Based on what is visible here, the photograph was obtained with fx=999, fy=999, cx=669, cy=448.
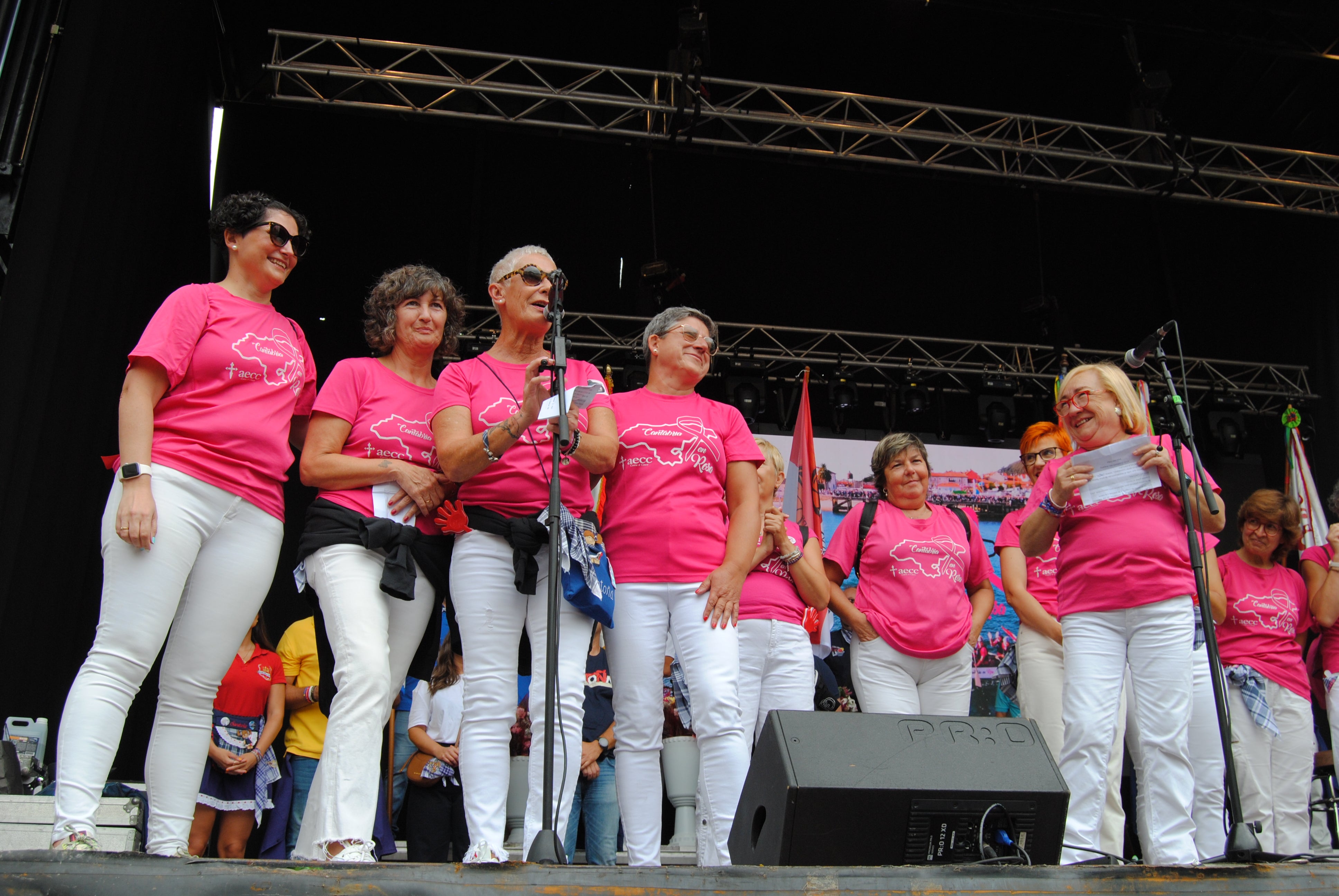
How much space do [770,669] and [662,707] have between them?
112 centimetres

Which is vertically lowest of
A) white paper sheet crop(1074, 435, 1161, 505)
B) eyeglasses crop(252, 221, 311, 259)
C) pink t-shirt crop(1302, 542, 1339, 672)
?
pink t-shirt crop(1302, 542, 1339, 672)

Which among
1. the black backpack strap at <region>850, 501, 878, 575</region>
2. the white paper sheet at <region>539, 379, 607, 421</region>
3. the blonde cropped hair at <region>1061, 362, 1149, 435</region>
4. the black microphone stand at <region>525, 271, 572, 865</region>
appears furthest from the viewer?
the black backpack strap at <region>850, 501, 878, 575</region>

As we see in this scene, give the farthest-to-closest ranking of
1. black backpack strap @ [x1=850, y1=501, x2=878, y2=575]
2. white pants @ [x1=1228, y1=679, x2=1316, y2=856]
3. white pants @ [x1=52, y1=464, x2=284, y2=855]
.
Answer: white pants @ [x1=1228, y1=679, x2=1316, y2=856]
black backpack strap @ [x1=850, y1=501, x2=878, y2=575]
white pants @ [x1=52, y1=464, x2=284, y2=855]

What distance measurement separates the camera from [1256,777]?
424 cm

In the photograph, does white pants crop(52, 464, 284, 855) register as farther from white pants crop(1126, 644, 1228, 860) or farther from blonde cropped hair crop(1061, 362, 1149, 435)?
white pants crop(1126, 644, 1228, 860)

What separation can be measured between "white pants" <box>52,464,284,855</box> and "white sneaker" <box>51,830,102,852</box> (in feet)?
0.17

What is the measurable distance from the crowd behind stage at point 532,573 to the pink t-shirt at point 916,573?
13mm

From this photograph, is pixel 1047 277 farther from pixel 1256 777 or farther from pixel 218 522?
pixel 218 522

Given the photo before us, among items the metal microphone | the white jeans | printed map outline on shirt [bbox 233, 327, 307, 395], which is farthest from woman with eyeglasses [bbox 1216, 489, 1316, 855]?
printed map outline on shirt [bbox 233, 327, 307, 395]

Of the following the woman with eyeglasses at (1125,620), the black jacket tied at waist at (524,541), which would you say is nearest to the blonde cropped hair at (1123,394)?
the woman with eyeglasses at (1125,620)

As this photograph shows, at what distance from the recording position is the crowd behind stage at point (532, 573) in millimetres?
2305

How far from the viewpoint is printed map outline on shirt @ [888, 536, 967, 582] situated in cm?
381

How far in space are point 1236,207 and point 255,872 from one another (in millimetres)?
7908

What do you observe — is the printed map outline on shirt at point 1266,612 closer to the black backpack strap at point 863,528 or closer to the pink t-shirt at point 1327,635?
the pink t-shirt at point 1327,635
